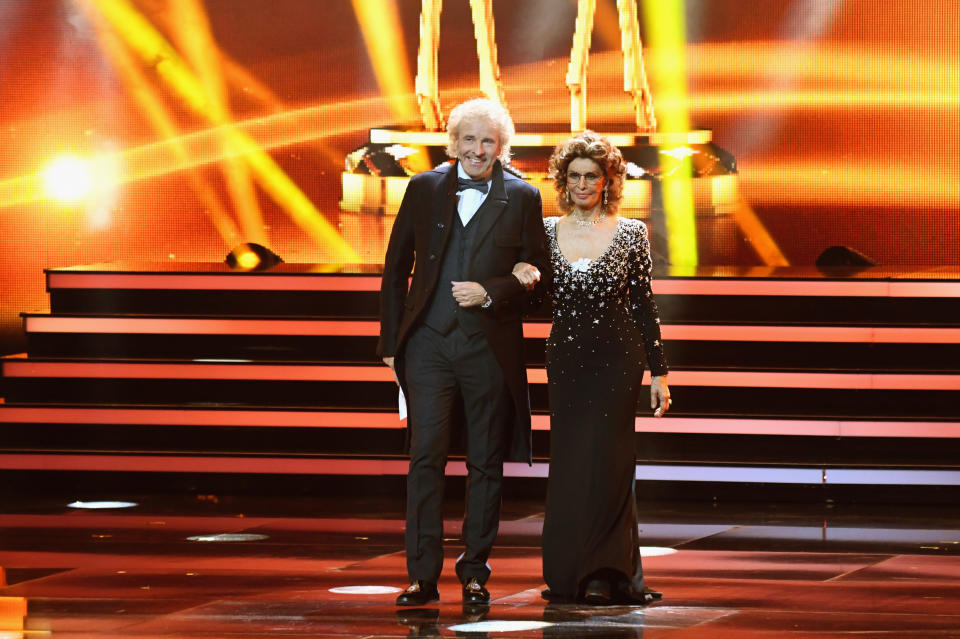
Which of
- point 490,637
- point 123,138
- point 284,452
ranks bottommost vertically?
point 490,637

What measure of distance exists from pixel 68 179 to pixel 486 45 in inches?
106

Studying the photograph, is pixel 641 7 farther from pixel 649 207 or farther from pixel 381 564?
pixel 381 564

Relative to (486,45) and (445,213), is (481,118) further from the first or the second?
(486,45)

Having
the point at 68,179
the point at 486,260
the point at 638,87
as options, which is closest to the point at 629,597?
the point at 486,260

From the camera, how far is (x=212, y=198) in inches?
368

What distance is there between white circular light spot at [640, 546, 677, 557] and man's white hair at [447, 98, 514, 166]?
5.46ft

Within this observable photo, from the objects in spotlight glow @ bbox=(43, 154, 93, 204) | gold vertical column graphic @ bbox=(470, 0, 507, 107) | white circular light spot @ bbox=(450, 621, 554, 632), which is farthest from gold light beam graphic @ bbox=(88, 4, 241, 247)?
white circular light spot @ bbox=(450, 621, 554, 632)

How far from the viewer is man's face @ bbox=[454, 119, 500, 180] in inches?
167

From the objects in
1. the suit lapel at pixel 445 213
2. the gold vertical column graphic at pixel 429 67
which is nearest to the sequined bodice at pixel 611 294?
the suit lapel at pixel 445 213

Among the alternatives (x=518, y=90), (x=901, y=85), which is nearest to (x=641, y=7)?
(x=518, y=90)

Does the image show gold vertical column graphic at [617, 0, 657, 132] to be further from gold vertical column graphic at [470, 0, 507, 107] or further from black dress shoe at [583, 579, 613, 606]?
black dress shoe at [583, 579, 613, 606]

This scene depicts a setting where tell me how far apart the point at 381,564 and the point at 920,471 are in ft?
8.68

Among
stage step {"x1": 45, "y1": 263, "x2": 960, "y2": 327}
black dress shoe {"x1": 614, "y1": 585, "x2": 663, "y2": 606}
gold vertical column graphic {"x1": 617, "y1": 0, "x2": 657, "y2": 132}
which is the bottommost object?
black dress shoe {"x1": 614, "y1": 585, "x2": 663, "y2": 606}

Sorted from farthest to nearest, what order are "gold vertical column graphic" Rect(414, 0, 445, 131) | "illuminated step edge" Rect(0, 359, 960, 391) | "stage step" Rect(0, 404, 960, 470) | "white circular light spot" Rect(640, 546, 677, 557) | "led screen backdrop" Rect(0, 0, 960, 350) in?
"gold vertical column graphic" Rect(414, 0, 445, 131) < "led screen backdrop" Rect(0, 0, 960, 350) < "illuminated step edge" Rect(0, 359, 960, 391) < "stage step" Rect(0, 404, 960, 470) < "white circular light spot" Rect(640, 546, 677, 557)
